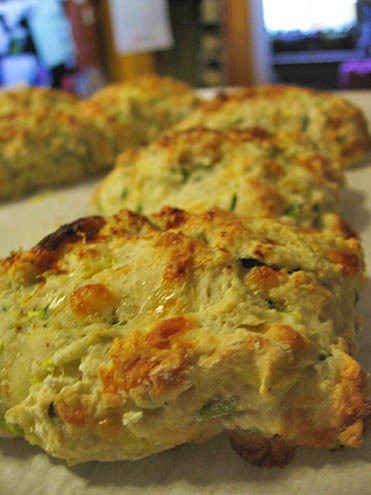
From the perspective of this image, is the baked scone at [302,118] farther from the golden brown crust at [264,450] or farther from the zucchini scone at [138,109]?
the golden brown crust at [264,450]

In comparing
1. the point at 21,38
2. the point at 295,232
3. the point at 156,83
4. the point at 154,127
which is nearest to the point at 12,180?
the point at 154,127

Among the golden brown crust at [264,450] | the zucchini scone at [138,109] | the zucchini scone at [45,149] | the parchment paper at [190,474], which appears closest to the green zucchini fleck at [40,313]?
the parchment paper at [190,474]

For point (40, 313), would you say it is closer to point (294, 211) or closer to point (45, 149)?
point (294, 211)

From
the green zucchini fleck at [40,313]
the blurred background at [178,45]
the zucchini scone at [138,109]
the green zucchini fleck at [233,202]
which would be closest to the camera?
the green zucchini fleck at [40,313]

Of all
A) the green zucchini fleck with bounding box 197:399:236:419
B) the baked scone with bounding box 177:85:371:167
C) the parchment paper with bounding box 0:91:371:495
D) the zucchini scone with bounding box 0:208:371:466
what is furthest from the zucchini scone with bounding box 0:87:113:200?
the green zucchini fleck with bounding box 197:399:236:419

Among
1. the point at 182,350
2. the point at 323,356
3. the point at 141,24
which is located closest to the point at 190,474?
the point at 182,350

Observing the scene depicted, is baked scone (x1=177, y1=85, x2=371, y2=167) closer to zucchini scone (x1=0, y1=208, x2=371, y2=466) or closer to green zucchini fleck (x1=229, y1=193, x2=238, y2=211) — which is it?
green zucchini fleck (x1=229, y1=193, x2=238, y2=211)

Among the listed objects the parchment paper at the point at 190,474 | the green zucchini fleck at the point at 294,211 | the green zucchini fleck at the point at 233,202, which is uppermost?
the green zucchini fleck at the point at 233,202

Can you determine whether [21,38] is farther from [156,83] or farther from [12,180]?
[12,180]
